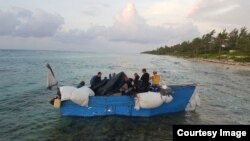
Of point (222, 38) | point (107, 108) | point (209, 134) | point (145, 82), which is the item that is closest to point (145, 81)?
point (145, 82)

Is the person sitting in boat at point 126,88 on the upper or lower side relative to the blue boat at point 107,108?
upper

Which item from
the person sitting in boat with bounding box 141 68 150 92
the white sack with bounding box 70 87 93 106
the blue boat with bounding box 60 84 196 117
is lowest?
the blue boat with bounding box 60 84 196 117

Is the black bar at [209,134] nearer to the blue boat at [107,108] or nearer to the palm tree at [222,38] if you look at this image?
the blue boat at [107,108]

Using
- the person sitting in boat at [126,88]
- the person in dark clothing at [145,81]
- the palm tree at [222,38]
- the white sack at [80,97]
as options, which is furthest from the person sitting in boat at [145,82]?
the palm tree at [222,38]

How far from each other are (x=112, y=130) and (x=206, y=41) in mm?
121897

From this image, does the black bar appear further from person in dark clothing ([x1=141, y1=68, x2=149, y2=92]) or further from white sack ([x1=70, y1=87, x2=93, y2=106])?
person in dark clothing ([x1=141, y1=68, x2=149, y2=92])

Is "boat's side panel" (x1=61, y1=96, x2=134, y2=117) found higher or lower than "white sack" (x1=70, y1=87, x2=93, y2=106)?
lower

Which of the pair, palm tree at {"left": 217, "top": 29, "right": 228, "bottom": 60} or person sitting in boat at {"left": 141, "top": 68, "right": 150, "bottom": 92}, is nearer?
person sitting in boat at {"left": 141, "top": 68, "right": 150, "bottom": 92}

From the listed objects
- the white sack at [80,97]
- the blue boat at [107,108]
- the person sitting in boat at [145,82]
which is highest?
→ the person sitting in boat at [145,82]

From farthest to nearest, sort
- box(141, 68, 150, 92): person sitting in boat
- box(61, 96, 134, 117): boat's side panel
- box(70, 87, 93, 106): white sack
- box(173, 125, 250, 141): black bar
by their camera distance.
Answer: box(141, 68, 150, 92): person sitting in boat
box(61, 96, 134, 117): boat's side panel
box(70, 87, 93, 106): white sack
box(173, 125, 250, 141): black bar

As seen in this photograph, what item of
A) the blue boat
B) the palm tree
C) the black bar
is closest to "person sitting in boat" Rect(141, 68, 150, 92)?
the blue boat

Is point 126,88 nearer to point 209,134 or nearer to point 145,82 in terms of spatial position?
point 145,82

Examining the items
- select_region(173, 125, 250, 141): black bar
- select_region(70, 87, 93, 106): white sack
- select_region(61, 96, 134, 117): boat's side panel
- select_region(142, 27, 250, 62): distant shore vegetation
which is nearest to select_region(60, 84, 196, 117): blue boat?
select_region(61, 96, 134, 117): boat's side panel

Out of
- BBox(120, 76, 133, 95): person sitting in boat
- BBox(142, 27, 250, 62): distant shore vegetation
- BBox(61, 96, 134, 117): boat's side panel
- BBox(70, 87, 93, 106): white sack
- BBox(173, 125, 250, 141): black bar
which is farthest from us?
BBox(142, 27, 250, 62): distant shore vegetation
